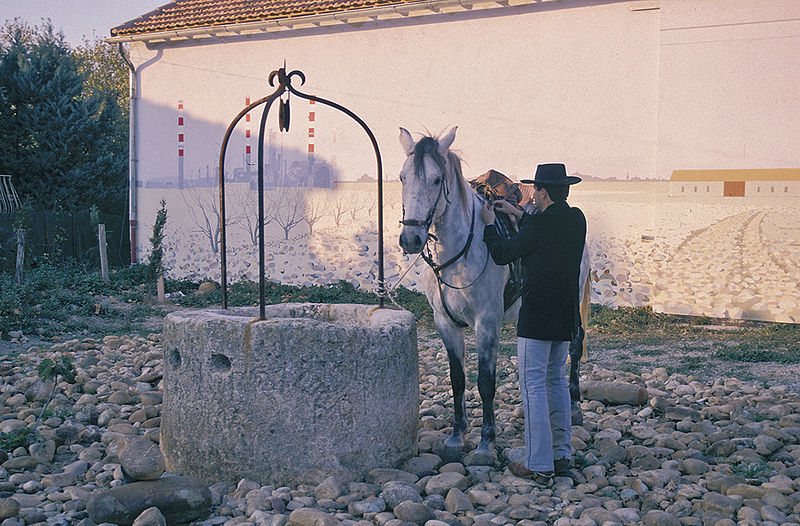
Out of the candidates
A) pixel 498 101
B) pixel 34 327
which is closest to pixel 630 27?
pixel 498 101

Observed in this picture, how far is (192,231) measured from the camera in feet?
46.2

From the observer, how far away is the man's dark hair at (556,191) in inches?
170

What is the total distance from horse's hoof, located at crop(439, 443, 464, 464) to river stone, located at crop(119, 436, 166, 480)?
1766mm

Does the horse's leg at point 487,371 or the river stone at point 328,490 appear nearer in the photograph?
the river stone at point 328,490

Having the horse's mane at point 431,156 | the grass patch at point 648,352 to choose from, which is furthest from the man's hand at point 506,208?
the grass patch at point 648,352

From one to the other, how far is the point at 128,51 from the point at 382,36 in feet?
18.6

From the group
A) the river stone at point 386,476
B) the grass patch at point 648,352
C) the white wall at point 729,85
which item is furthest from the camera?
the white wall at point 729,85

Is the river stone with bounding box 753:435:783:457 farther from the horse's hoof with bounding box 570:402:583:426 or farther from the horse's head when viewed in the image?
the horse's head

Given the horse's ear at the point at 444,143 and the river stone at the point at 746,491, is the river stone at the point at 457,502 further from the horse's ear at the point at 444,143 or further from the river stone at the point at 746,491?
the horse's ear at the point at 444,143

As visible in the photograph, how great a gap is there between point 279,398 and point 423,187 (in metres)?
1.52

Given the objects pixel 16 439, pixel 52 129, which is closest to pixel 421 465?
pixel 16 439

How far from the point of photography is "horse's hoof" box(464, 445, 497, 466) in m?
4.62

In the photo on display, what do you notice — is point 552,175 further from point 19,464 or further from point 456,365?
point 19,464

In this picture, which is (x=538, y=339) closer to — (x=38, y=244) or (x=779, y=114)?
(x=779, y=114)
